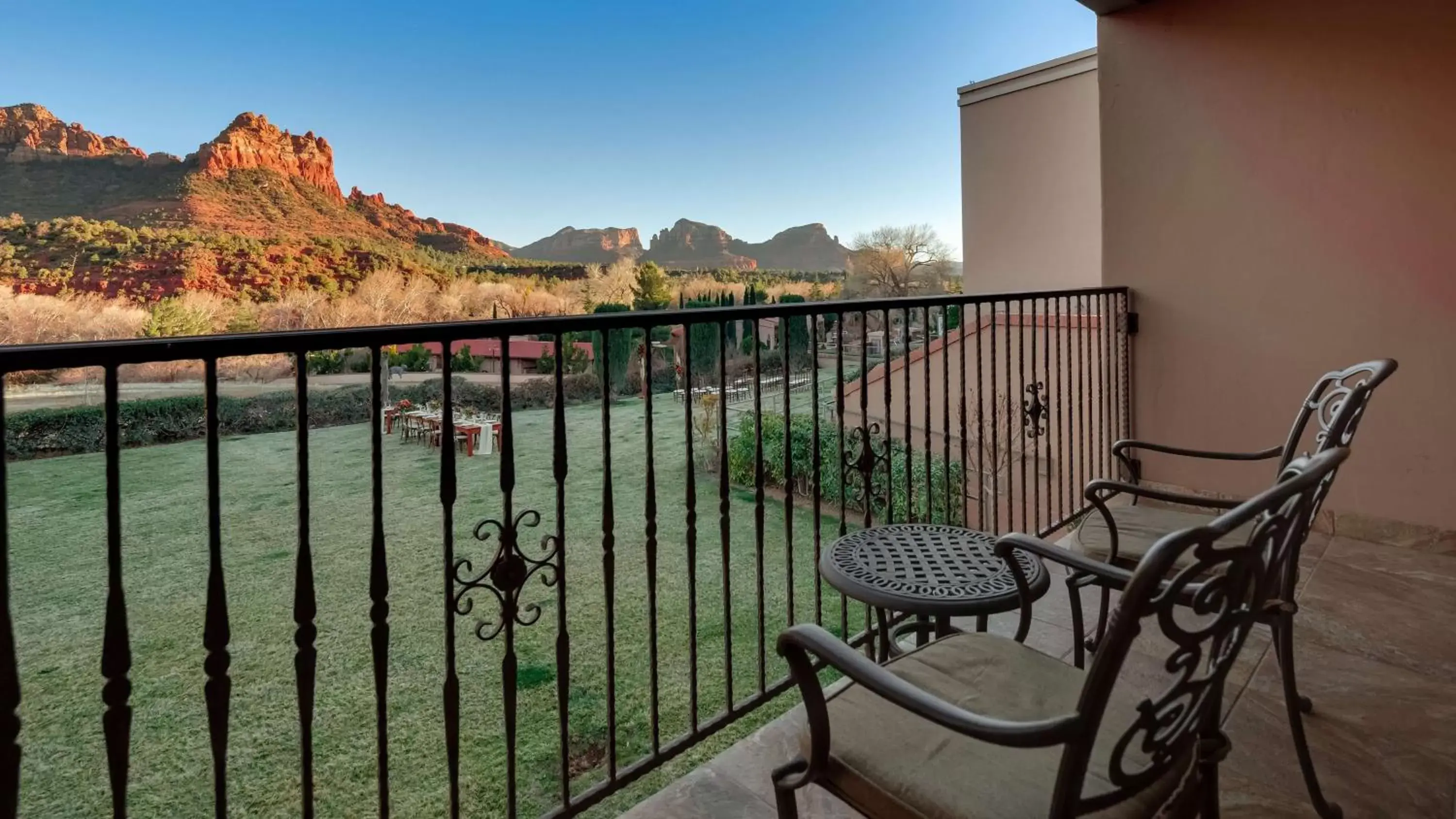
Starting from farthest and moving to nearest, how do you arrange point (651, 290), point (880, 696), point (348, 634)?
point (651, 290)
point (348, 634)
point (880, 696)

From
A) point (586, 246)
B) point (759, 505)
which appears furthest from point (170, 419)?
point (586, 246)

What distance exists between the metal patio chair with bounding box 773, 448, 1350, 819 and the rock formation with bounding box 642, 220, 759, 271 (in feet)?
99.0

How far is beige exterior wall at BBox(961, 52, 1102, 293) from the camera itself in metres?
6.96

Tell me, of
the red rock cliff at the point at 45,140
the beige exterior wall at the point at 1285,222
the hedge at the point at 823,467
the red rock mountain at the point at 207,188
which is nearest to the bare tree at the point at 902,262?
the hedge at the point at 823,467

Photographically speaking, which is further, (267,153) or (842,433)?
(267,153)

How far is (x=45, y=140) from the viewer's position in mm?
25453

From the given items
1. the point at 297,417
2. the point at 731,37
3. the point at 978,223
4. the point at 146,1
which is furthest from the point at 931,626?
the point at 146,1

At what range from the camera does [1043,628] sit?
218cm

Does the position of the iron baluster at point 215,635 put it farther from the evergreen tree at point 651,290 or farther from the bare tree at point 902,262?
the evergreen tree at point 651,290

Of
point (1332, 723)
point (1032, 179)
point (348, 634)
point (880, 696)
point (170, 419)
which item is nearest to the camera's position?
point (880, 696)

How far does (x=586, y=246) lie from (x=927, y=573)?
34948mm

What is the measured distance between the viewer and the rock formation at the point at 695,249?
31766mm

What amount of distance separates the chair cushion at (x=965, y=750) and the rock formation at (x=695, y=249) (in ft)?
98.8

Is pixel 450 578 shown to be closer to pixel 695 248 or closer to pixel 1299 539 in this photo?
pixel 1299 539
